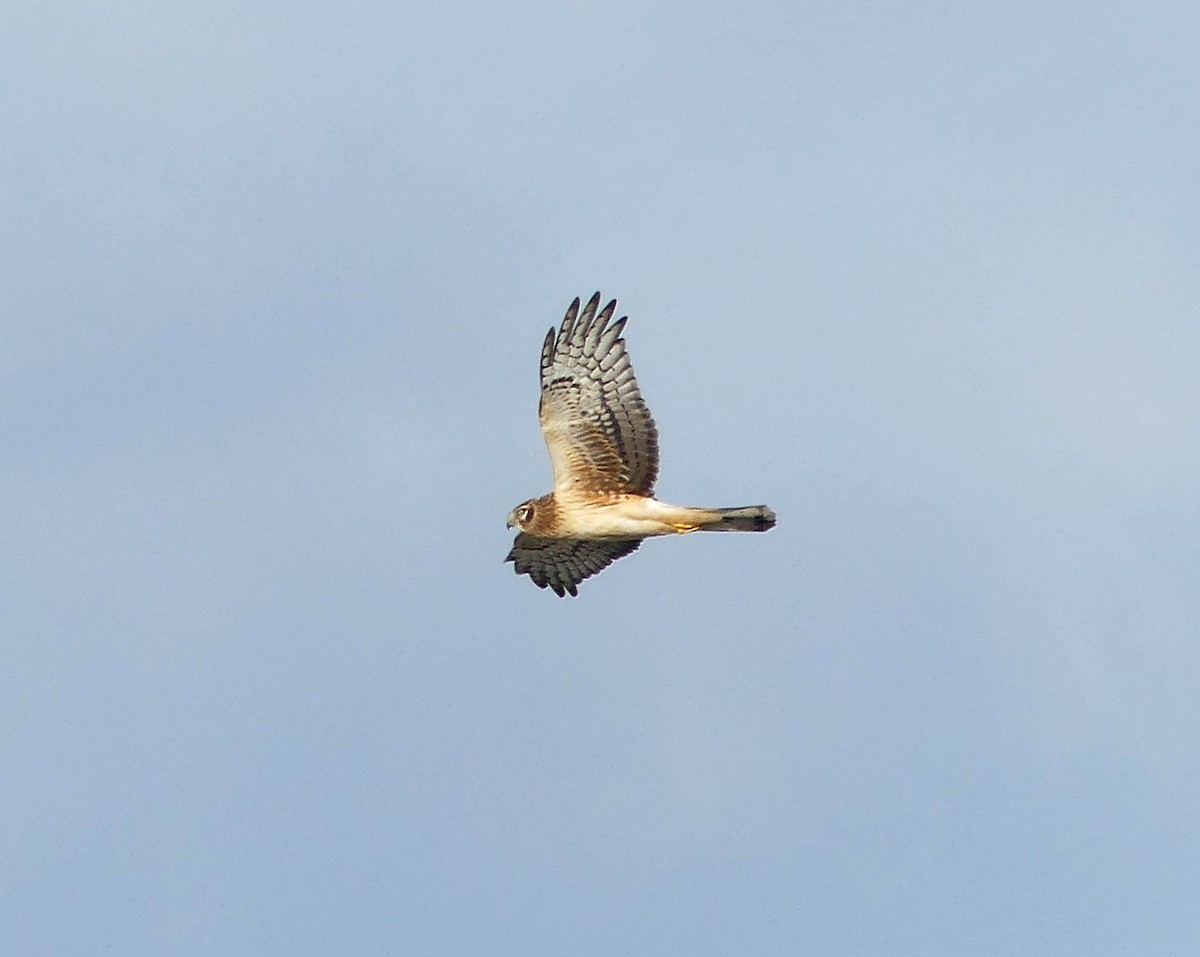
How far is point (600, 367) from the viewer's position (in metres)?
20.0

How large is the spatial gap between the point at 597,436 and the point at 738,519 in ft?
5.93

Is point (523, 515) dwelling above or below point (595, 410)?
below

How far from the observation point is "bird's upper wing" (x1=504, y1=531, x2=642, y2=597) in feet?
72.8

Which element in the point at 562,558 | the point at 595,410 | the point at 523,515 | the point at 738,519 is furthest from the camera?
the point at 562,558

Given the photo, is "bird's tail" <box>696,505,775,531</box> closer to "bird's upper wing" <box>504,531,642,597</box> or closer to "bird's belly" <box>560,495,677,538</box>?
"bird's belly" <box>560,495,677,538</box>

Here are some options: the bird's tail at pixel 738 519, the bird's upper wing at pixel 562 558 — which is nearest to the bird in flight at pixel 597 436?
the bird's tail at pixel 738 519

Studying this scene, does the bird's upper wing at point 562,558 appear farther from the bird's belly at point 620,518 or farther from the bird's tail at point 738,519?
the bird's tail at point 738,519

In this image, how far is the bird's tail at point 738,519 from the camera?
19.0 metres

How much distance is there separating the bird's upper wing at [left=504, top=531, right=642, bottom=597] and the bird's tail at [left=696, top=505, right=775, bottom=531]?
2582 mm

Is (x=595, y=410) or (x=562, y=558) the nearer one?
(x=595, y=410)

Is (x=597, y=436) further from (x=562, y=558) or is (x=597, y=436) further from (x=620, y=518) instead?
(x=562, y=558)

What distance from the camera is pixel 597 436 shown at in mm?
20094

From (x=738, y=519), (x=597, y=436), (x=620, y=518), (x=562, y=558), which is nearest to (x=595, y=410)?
(x=597, y=436)

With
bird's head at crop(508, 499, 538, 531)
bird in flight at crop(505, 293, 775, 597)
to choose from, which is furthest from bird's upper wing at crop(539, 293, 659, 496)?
bird's head at crop(508, 499, 538, 531)
